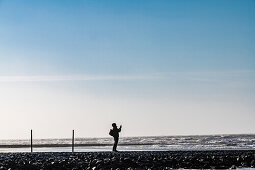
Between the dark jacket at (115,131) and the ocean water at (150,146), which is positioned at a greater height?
the dark jacket at (115,131)

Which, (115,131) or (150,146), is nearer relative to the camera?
(115,131)

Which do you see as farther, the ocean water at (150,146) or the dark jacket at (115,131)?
the ocean water at (150,146)

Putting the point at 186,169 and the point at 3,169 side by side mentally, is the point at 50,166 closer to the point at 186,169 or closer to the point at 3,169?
the point at 3,169

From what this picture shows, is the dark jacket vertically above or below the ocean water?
above

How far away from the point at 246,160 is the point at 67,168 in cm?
807

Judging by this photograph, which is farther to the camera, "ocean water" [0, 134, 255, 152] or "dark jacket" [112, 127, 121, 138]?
"ocean water" [0, 134, 255, 152]

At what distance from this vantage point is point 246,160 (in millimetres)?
19453

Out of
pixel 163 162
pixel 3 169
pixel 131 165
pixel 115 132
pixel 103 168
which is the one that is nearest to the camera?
pixel 3 169

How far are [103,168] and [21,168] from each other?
9.62ft

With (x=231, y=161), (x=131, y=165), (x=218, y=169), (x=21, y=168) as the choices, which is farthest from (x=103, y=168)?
(x=231, y=161)

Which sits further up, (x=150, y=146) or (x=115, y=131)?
(x=115, y=131)

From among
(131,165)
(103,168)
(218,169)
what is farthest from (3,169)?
(218,169)

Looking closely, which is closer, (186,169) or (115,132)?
(186,169)

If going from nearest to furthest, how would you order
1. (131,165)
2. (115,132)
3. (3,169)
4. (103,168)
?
1. (3,169)
2. (103,168)
3. (131,165)
4. (115,132)
